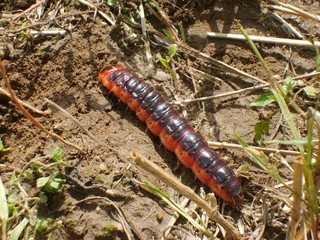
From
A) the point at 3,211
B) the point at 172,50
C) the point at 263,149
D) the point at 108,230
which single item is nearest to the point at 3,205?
the point at 3,211

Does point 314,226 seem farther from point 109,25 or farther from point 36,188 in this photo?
point 109,25

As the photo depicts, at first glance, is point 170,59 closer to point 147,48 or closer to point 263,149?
point 147,48

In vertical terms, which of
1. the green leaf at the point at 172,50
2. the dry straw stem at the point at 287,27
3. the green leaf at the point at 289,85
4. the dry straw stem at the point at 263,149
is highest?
the dry straw stem at the point at 287,27

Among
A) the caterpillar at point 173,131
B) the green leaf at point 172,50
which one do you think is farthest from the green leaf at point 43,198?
the green leaf at point 172,50

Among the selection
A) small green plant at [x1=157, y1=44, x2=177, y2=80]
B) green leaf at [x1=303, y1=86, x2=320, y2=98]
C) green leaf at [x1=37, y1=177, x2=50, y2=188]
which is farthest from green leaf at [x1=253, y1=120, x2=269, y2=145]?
green leaf at [x1=37, y1=177, x2=50, y2=188]

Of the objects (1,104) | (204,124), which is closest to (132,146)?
(204,124)

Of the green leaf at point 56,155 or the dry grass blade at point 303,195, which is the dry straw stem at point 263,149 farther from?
the green leaf at point 56,155

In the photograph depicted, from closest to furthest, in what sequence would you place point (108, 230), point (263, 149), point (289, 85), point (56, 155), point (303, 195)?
point (303, 195) → point (108, 230) → point (56, 155) → point (263, 149) → point (289, 85)
